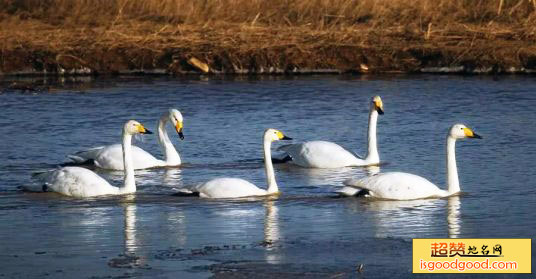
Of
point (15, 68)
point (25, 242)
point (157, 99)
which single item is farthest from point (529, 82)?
point (25, 242)

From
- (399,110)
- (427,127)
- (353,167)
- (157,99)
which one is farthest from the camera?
(157,99)

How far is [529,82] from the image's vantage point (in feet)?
75.1

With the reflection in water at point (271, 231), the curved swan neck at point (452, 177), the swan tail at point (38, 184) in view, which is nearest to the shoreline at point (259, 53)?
the curved swan neck at point (452, 177)

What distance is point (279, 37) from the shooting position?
2519cm

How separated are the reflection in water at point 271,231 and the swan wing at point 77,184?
1.75 meters

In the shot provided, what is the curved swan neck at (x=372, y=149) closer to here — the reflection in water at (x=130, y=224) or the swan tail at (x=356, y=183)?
the swan tail at (x=356, y=183)

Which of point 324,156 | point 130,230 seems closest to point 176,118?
point 324,156

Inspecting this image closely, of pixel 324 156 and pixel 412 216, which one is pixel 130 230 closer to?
pixel 412 216

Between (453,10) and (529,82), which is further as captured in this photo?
(453,10)

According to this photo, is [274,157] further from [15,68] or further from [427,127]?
[15,68]

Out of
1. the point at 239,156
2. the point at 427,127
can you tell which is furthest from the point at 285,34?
the point at 239,156

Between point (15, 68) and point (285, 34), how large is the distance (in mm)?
4802

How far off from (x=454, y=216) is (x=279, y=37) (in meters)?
12.3

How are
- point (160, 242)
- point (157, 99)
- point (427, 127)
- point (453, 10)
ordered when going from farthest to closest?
point (453, 10) → point (157, 99) → point (427, 127) → point (160, 242)
